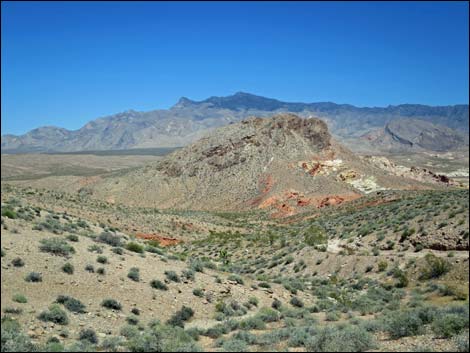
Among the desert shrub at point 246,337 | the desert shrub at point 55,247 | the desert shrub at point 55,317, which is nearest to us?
the desert shrub at point 246,337

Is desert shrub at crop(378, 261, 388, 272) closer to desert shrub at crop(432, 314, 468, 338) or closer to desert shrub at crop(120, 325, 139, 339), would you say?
desert shrub at crop(432, 314, 468, 338)

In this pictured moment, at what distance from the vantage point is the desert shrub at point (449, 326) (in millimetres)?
10727

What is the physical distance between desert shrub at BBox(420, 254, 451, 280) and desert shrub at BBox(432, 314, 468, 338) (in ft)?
33.7

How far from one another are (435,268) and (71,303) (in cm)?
1564

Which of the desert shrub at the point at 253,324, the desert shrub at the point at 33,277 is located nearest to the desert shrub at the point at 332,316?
the desert shrub at the point at 253,324

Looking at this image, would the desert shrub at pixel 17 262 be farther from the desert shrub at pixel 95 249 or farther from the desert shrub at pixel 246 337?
the desert shrub at pixel 246 337

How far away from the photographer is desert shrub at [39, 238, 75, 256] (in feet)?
57.4

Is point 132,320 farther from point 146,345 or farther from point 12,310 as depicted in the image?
point 146,345

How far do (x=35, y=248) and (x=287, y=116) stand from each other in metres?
82.1

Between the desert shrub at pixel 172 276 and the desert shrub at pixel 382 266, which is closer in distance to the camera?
the desert shrub at pixel 172 276

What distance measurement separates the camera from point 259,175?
84.1 metres

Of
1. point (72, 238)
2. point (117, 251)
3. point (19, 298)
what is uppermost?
point (72, 238)

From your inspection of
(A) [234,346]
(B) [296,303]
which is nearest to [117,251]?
(B) [296,303]

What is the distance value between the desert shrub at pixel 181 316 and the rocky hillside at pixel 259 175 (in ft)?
171
